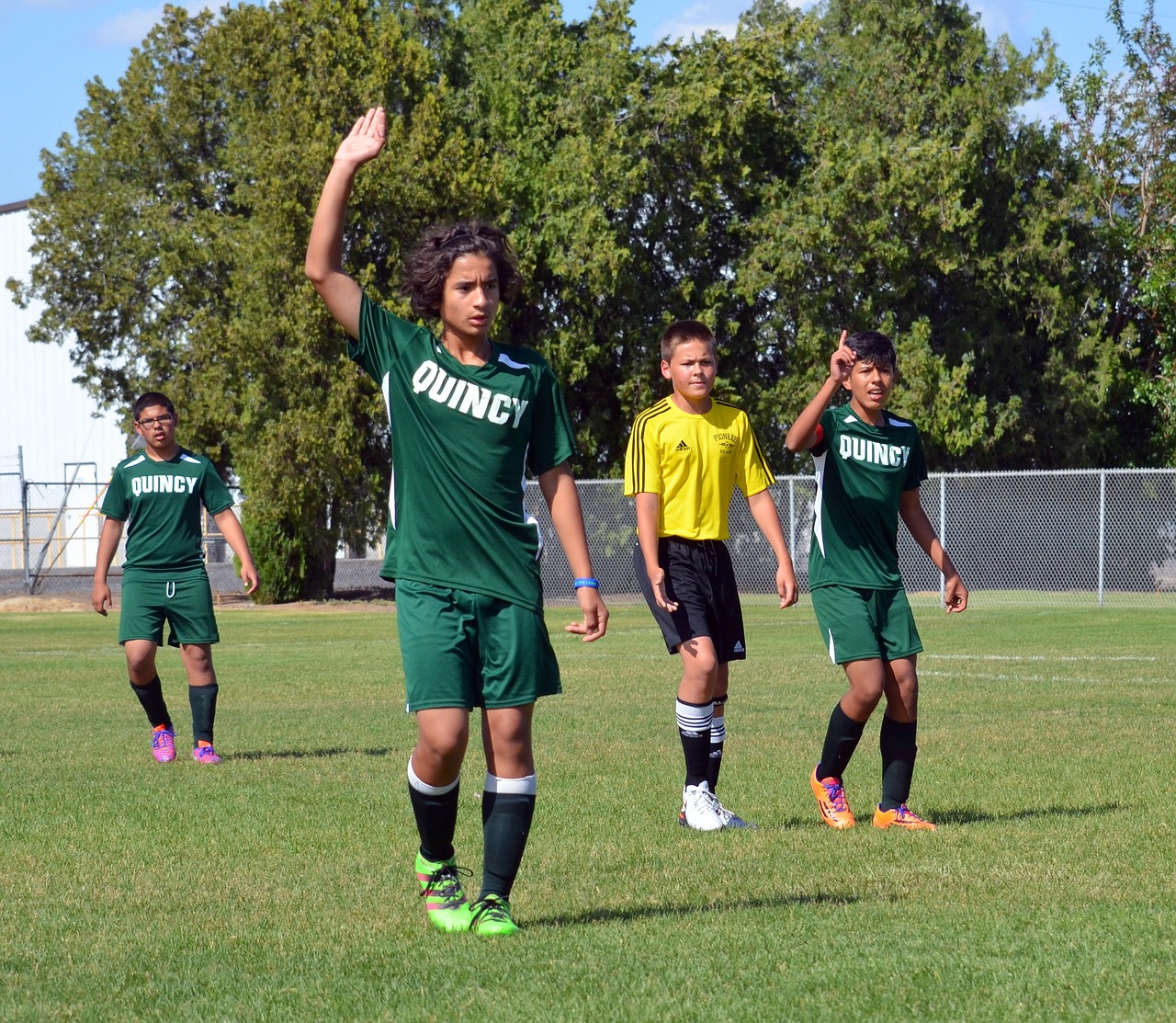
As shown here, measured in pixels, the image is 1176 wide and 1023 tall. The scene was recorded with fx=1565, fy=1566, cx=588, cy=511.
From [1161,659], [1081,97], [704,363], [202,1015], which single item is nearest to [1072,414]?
[1081,97]

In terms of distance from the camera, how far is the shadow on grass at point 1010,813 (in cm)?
681

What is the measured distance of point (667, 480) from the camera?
283 inches

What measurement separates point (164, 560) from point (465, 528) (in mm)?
5473

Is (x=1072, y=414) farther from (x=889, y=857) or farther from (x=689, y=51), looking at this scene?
(x=889, y=857)

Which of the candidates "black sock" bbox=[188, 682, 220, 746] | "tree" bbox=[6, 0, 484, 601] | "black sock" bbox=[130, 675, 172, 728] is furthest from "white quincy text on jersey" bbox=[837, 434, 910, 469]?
"tree" bbox=[6, 0, 484, 601]

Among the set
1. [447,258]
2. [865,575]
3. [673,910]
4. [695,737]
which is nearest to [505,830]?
[673,910]

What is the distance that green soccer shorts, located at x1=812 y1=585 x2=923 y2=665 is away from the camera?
681 centimetres

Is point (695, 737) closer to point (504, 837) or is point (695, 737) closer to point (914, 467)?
point (914, 467)

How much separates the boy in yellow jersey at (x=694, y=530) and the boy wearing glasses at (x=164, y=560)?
332 cm

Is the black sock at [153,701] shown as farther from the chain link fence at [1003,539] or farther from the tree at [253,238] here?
the tree at [253,238]

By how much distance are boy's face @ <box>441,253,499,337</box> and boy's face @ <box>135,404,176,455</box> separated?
5.11 m

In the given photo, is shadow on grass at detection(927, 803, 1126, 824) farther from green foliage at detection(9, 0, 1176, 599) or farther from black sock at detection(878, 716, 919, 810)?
green foliage at detection(9, 0, 1176, 599)

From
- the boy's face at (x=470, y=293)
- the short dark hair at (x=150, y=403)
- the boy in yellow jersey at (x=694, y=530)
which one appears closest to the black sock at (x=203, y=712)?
the short dark hair at (x=150, y=403)

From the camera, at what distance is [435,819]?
15.8 ft
